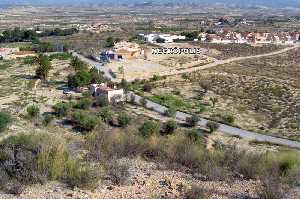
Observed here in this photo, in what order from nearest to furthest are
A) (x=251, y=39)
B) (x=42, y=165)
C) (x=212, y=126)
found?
(x=42, y=165)
(x=212, y=126)
(x=251, y=39)

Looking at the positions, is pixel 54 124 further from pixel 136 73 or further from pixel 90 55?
pixel 90 55

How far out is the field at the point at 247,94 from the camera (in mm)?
48531

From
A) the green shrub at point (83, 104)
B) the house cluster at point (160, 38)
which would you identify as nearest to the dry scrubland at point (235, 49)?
the house cluster at point (160, 38)

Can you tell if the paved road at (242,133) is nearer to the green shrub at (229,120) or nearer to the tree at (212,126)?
the tree at (212,126)

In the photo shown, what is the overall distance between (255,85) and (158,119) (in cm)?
2644

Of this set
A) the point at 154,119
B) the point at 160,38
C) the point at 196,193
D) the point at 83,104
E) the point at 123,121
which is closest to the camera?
the point at 196,193

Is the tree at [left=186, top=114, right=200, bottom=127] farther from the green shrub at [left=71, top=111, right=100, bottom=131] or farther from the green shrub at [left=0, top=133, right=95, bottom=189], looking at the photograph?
the green shrub at [left=0, top=133, right=95, bottom=189]

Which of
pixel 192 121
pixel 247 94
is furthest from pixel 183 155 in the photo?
pixel 247 94

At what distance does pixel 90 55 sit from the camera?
3752 inches

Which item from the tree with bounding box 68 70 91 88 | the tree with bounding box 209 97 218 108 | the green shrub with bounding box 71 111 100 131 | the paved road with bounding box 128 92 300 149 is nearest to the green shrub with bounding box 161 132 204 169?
the green shrub with bounding box 71 111 100 131

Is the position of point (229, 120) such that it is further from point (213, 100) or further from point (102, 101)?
point (102, 101)

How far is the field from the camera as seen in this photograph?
48531 millimetres

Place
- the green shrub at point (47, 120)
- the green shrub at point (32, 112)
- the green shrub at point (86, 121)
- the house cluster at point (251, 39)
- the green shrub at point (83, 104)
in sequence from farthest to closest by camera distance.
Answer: the house cluster at point (251, 39), the green shrub at point (83, 104), the green shrub at point (32, 112), the green shrub at point (47, 120), the green shrub at point (86, 121)

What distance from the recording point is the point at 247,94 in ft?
206
